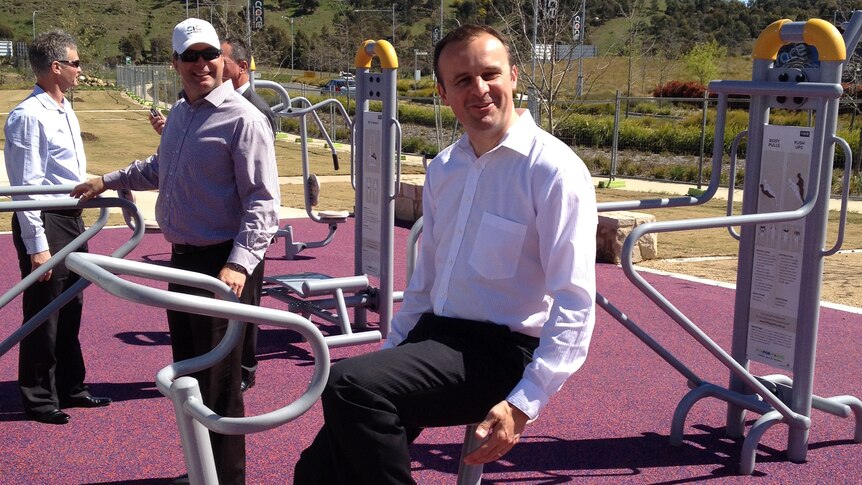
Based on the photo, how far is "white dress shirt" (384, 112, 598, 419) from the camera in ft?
7.49

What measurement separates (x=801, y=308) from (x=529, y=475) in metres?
1.31

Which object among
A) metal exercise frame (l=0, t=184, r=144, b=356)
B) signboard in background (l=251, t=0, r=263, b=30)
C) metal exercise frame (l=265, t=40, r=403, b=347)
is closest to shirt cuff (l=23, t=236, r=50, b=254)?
metal exercise frame (l=0, t=184, r=144, b=356)

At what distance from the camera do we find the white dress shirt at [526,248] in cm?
228

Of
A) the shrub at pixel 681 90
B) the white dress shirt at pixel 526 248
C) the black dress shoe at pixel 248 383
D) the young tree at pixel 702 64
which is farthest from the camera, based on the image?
the young tree at pixel 702 64

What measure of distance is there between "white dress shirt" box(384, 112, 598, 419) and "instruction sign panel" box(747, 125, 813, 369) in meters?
1.89

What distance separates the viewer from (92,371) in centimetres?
539

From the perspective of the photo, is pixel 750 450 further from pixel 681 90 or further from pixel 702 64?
pixel 702 64

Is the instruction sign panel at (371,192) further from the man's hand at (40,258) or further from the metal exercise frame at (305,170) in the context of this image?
the man's hand at (40,258)

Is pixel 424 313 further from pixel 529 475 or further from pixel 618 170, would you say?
pixel 618 170

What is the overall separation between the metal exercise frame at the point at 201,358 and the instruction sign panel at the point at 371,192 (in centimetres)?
415

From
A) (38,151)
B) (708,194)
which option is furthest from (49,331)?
(708,194)

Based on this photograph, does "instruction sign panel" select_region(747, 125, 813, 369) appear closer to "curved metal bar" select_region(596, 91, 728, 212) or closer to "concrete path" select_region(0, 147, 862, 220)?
"curved metal bar" select_region(596, 91, 728, 212)

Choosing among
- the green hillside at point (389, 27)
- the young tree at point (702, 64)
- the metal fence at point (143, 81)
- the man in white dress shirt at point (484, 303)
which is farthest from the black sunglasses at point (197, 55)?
the young tree at point (702, 64)

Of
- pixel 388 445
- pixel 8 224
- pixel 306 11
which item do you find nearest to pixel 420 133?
pixel 8 224
